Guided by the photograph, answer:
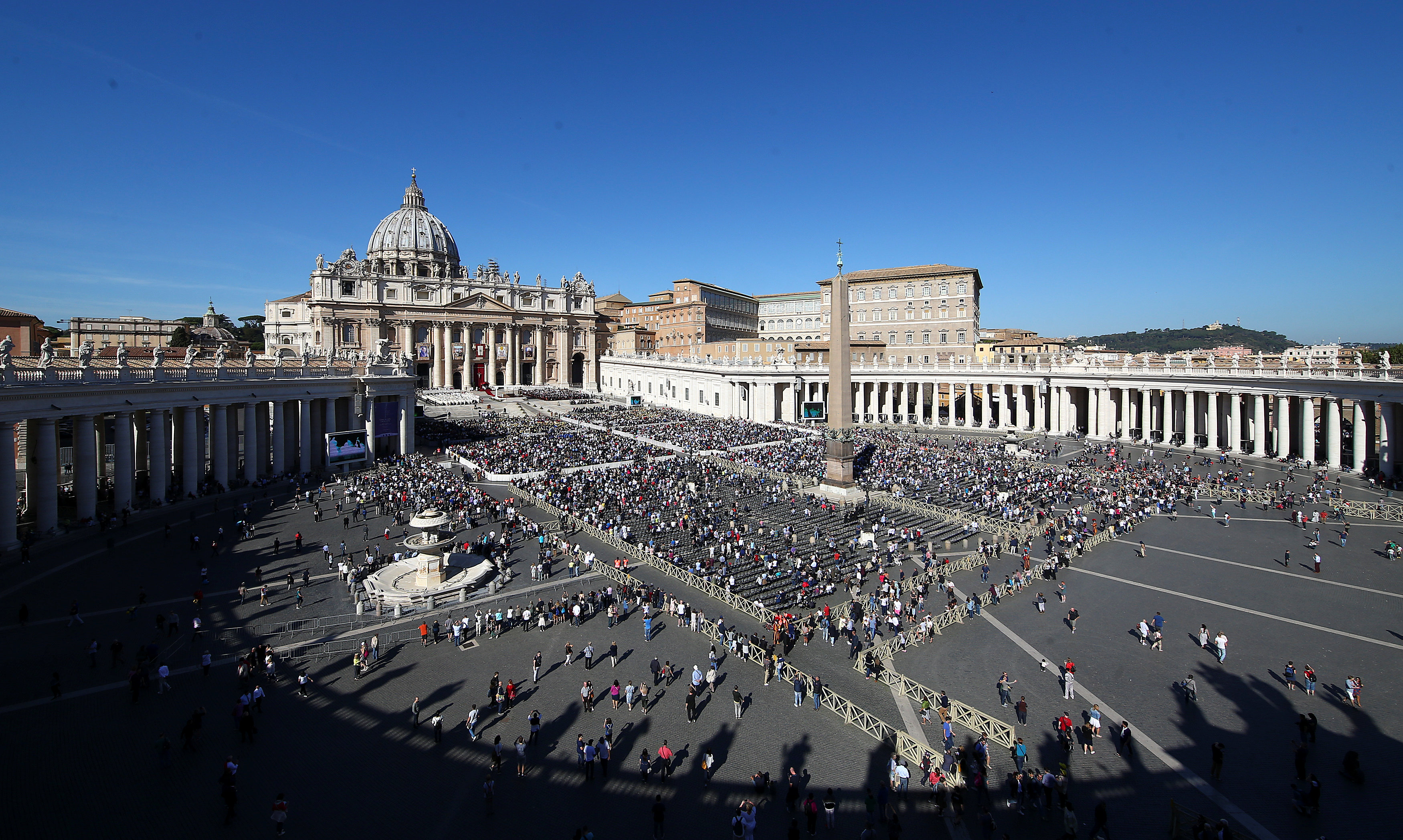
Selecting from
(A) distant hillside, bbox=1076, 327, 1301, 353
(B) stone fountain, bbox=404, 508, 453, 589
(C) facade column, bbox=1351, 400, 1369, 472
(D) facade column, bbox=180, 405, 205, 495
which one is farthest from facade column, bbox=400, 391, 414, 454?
(A) distant hillside, bbox=1076, 327, 1301, 353

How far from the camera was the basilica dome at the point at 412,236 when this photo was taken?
98812 millimetres

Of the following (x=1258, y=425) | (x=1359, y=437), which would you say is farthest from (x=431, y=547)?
(x=1258, y=425)

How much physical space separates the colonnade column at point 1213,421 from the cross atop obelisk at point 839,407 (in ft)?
93.5

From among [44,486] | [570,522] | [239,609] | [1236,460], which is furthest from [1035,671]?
[1236,460]

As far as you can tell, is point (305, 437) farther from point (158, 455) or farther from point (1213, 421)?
point (1213, 421)

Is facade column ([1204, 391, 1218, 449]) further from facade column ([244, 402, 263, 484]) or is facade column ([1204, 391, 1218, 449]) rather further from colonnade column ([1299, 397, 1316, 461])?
facade column ([244, 402, 263, 484])

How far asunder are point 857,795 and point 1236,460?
140ft

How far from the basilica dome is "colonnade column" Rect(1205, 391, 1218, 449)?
3738 inches

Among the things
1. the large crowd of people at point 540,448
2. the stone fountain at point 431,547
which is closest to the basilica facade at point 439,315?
the large crowd of people at point 540,448

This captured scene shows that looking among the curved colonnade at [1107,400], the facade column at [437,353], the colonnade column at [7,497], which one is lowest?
the colonnade column at [7,497]

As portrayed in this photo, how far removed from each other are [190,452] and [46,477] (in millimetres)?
6837

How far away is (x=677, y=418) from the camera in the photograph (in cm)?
5969

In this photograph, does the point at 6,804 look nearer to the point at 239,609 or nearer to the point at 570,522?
the point at 239,609

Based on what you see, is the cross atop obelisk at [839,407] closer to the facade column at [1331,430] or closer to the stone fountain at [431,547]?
the stone fountain at [431,547]
